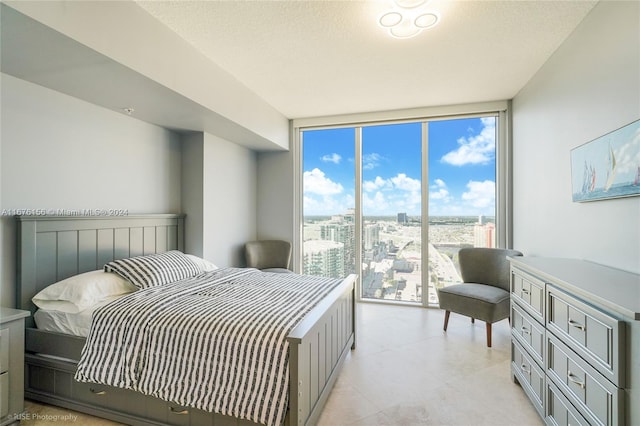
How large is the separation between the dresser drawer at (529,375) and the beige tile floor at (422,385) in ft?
0.35

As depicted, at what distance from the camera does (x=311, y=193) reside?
4430mm

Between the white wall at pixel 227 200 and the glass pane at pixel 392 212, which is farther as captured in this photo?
the glass pane at pixel 392 212

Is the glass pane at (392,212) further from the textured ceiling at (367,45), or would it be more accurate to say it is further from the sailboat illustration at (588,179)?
the sailboat illustration at (588,179)

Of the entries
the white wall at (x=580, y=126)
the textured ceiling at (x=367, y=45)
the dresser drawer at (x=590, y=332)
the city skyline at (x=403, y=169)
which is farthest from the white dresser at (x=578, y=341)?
the city skyline at (x=403, y=169)

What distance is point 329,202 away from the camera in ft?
14.3

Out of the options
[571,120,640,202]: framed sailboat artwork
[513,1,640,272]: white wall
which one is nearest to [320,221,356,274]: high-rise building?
[513,1,640,272]: white wall

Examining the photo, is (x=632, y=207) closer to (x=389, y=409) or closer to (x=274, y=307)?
(x=389, y=409)

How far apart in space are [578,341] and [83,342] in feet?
8.80

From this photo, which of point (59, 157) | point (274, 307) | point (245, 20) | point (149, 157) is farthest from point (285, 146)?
point (274, 307)

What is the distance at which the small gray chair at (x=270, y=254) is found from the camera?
13.1 feet

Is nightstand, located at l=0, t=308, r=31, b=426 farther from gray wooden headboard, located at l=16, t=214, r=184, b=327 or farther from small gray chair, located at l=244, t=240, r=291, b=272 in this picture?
small gray chair, located at l=244, t=240, r=291, b=272

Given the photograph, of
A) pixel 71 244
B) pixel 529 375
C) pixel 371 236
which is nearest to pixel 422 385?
pixel 529 375

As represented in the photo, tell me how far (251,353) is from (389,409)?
1.04 meters

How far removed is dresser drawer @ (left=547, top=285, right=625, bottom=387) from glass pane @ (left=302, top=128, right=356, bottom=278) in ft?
9.34
